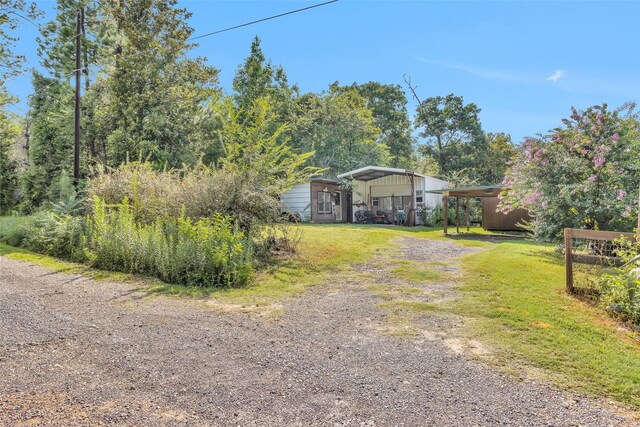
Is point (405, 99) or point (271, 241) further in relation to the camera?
point (405, 99)

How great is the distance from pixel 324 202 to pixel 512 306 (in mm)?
16611

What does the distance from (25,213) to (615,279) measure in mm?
21084

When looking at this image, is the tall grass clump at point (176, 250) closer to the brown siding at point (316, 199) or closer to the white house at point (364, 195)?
the white house at point (364, 195)

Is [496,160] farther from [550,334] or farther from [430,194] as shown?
[550,334]

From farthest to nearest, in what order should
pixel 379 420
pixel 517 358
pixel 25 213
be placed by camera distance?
pixel 25 213 < pixel 517 358 < pixel 379 420

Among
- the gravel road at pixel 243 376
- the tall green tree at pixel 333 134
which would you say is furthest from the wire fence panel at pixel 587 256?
the tall green tree at pixel 333 134

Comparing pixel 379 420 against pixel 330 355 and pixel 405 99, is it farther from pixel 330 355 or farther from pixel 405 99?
pixel 405 99

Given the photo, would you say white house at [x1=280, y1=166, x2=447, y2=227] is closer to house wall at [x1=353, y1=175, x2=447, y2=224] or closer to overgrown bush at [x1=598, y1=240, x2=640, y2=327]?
house wall at [x1=353, y1=175, x2=447, y2=224]

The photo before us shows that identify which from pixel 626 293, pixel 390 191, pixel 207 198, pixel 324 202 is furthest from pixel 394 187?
pixel 626 293

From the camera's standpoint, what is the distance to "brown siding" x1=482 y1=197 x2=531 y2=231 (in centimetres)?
1766

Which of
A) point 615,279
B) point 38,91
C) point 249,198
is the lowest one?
point 615,279

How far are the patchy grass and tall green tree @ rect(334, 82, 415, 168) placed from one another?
31989mm

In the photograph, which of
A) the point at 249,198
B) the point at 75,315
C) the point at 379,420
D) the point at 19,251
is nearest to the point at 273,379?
the point at 379,420

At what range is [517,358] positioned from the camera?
322cm
